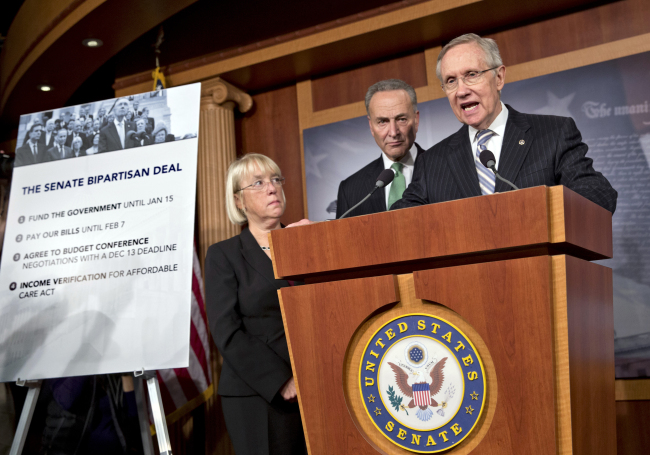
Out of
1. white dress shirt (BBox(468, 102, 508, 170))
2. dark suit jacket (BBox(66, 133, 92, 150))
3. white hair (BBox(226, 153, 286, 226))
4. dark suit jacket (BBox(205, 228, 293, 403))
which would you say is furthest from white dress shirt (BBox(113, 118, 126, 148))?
white dress shirt (BBox(468, 102, 508, 170))

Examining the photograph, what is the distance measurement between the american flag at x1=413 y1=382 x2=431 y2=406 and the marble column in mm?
2802

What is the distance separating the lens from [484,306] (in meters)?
1.17

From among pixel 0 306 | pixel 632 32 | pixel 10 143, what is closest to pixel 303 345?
pixel 0 306

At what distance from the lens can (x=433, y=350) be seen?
121cm

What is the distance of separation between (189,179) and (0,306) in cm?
101

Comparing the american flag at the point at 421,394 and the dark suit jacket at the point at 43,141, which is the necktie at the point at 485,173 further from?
the dark suit jacket at the point at 43,141

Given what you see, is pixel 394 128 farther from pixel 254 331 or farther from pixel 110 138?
pixel 110 138

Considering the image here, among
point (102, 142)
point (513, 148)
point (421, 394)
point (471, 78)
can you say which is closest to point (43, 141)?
point (102, 142)

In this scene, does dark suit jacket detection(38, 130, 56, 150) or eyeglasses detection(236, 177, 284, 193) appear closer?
eyeglasses detection(236, 177, 284, 193)

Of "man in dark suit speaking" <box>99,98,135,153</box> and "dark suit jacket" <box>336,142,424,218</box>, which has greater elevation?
"man in dark suit speaking" <box>99,98,135,153</box>

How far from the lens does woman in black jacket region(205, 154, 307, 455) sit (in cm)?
208

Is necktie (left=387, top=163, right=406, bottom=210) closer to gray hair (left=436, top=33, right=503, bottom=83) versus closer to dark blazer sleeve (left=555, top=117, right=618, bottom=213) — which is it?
gray hair (left=436, top=33, right=503, bottom=83)

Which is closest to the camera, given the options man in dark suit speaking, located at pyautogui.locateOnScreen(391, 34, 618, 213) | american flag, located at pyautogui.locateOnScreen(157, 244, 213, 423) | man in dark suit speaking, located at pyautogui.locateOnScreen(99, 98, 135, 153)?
man in dark suit speaking, located at pyautogui.locateOnScreen(391, 34, 618, 213)

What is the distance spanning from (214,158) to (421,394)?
10.1 feet
